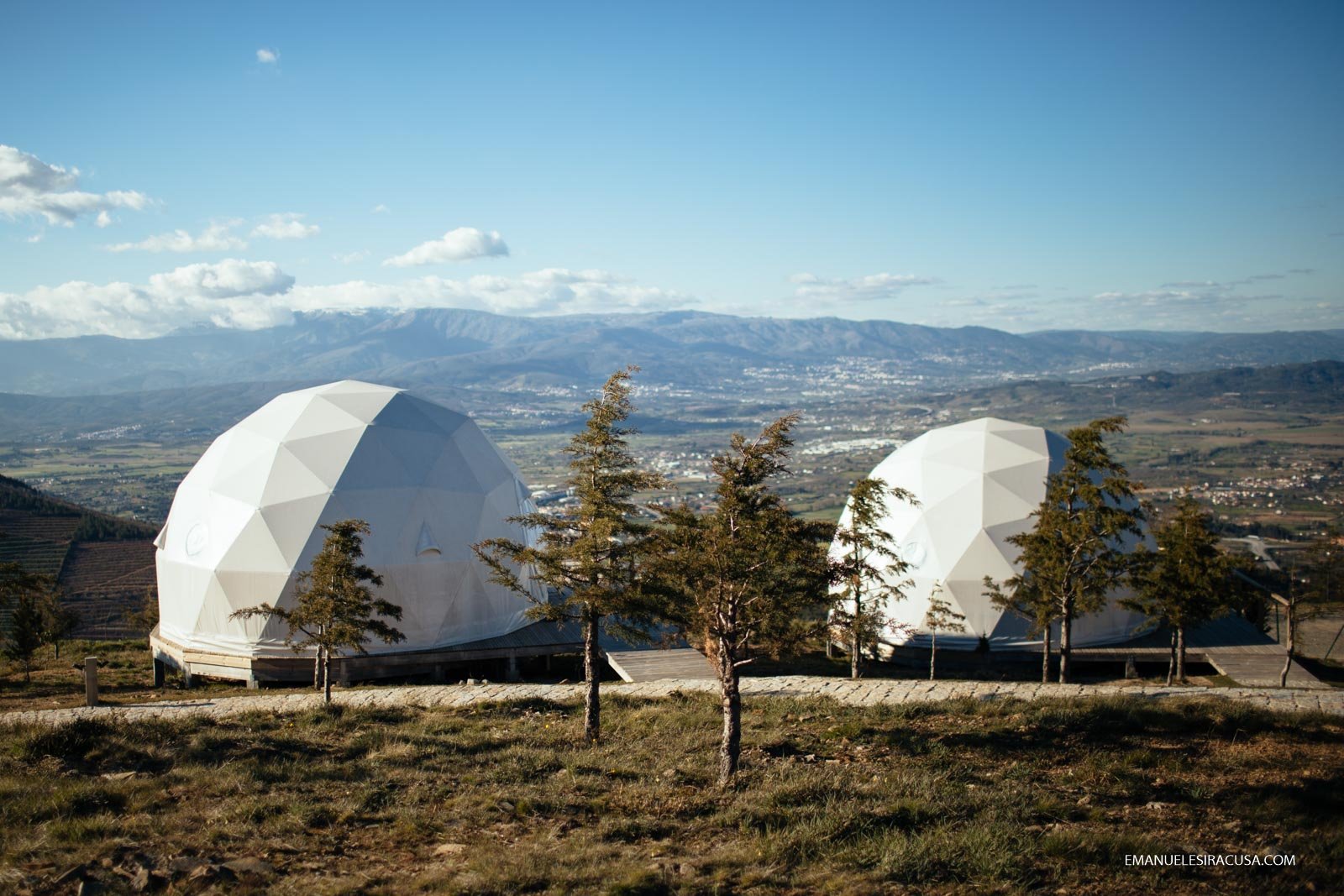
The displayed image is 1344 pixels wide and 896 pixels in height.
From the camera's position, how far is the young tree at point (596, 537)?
14.5 m

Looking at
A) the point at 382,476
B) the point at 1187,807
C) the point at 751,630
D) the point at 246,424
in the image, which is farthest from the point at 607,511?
the point at 246,424

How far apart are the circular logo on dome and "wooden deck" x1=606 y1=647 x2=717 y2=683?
582 inches

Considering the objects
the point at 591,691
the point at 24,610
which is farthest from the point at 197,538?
the point at 591,691

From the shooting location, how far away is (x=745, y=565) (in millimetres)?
11562

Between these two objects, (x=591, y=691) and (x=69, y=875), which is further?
(x=591, y=691)

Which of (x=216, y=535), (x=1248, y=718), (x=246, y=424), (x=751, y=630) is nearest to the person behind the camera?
(x=751, y=630)

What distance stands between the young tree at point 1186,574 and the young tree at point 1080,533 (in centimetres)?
188

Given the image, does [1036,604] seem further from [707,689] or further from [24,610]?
[24,610]

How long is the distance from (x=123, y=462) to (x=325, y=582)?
20461cm

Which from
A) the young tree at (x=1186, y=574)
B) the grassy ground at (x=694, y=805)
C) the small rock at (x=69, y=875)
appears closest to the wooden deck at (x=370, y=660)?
the grassy ground at (x=694, y=805)

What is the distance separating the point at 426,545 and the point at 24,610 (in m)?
12.9

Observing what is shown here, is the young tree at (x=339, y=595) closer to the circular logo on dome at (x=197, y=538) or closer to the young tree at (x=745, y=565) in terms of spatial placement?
the young tree at (x=745, y=565)

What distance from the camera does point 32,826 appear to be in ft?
30.7

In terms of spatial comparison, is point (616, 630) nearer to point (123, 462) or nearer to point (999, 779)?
point (999, 779)
